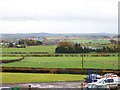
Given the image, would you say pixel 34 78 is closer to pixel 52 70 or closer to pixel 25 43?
pixel 52 70

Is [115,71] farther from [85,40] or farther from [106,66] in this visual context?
[85,40]

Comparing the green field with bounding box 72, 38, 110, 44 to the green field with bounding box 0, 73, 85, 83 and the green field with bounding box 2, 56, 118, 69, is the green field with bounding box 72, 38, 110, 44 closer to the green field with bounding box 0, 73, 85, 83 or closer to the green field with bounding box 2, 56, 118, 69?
the green field with bounding box 2, 56, 118, 69

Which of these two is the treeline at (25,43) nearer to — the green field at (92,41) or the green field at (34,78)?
the green field at (92,41)

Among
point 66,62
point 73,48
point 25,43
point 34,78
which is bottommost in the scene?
point 34,78

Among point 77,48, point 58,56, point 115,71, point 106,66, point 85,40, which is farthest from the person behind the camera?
point 85,40

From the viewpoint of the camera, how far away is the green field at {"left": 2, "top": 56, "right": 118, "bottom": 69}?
8391mm

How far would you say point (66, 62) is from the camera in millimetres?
8953

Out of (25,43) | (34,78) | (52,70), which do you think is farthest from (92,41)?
(34,78)

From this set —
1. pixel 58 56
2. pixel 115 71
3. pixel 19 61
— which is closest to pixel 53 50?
pixel 58 56

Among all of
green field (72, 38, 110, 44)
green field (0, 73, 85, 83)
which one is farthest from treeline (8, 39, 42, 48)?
green field (0, 73, 85, 83)

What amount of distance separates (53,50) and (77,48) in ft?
2.76

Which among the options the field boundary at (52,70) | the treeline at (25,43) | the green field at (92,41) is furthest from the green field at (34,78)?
the green field at (92,41)

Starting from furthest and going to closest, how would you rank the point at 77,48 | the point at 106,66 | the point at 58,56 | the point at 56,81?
the point at 77,48 → the point at 58,56 → the point at 106,66 → the point at 56,81

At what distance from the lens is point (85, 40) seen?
10586 mm
